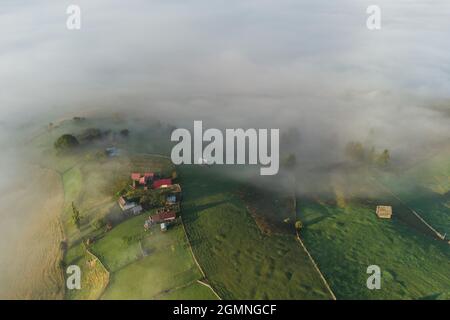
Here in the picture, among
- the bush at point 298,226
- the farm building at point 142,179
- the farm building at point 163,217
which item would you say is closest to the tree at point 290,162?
the bush at point 298,226

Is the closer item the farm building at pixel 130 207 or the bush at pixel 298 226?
the bush at pixel 298 226

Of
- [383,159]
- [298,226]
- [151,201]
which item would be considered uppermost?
[383,159]

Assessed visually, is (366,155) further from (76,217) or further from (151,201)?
(76,217)

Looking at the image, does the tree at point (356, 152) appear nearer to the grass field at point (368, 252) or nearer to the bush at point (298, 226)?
the grass field at point (368, 252)

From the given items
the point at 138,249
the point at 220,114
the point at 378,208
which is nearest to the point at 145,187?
the point at 138,249

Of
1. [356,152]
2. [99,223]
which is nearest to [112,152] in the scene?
[99,223]

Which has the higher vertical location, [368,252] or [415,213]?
A: [415,213]

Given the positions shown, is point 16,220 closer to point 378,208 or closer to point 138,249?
point 138,249
